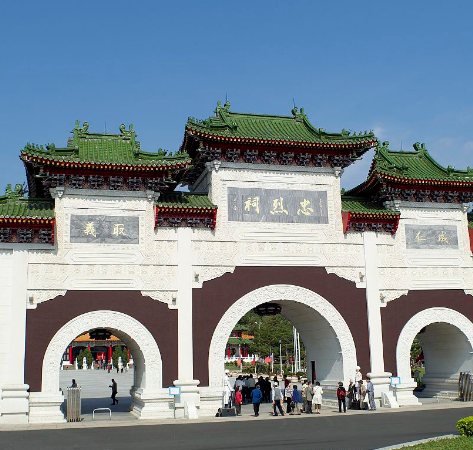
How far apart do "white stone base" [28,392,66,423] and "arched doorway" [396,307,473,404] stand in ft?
38.8

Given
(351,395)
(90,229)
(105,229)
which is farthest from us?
(351,395)

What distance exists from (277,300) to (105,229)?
6.55 metres

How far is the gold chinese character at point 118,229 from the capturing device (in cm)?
2014

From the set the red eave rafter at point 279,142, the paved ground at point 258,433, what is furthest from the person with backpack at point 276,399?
the red eave rafter at point 279,142

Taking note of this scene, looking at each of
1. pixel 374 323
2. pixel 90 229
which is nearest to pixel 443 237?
pixel 374 323

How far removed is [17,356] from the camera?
18.5 meters

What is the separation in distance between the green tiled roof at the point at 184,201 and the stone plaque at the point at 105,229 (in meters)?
1.23

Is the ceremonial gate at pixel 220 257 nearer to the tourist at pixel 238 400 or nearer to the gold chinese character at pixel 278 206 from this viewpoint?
the gold chinese character at pixel 278 206

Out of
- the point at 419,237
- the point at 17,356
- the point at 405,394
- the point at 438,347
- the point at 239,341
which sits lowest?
the point at 405,394

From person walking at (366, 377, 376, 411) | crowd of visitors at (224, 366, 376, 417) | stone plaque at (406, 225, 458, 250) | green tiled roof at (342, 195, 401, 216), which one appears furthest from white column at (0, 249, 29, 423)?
stone plaque at (406, 225, 458, 250)

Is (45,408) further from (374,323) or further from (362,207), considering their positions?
(362,207)

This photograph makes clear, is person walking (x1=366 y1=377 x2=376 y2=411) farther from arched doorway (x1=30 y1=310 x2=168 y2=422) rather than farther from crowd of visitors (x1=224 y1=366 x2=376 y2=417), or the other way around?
arched doorway (x1=30 y1=310 x2=168 y2=422)

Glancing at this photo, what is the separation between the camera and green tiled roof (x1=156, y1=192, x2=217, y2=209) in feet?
67.5

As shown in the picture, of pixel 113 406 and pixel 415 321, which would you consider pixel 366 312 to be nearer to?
pixel 415 321
